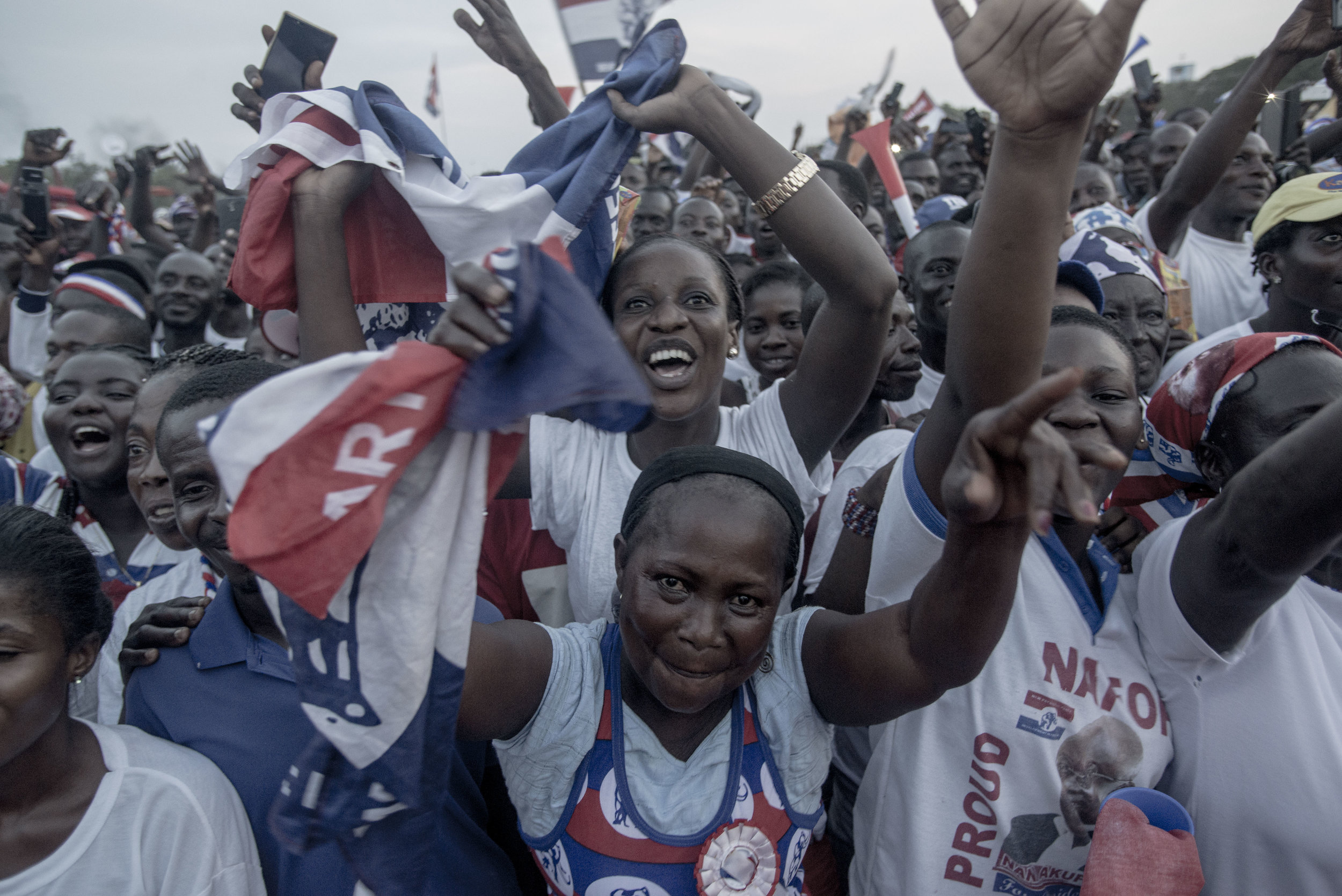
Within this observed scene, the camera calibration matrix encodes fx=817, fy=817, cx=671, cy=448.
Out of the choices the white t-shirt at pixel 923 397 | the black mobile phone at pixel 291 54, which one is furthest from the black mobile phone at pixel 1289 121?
the black mobile phone at pixel 291 54

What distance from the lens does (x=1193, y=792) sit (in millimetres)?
1566

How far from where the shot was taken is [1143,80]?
7.75m

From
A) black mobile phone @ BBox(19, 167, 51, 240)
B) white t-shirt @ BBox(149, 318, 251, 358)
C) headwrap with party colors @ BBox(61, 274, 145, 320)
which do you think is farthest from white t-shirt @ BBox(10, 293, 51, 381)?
headwrap with party colors @ BBox(61, 274, 145, 320)

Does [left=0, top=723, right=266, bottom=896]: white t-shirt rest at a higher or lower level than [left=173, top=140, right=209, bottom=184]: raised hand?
lower

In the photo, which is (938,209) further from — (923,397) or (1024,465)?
(1024,465)

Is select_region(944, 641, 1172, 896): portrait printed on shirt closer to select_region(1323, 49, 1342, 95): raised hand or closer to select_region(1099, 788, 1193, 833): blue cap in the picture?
select_region(1099, 788, 1193, 833): blue cap

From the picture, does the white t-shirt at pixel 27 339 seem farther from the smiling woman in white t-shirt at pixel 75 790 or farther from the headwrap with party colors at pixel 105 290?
the smiling woman in white t-shirt at pixel 75 790

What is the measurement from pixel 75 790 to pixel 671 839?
40.7 inches

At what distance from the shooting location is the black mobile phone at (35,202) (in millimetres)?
5180

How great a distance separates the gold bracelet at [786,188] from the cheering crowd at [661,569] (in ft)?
0.04

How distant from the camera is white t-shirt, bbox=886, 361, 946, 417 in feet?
10.6

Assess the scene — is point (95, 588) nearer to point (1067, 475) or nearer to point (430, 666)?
point (430, 666)

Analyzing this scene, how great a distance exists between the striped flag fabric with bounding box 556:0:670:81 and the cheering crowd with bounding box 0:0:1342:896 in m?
0.50

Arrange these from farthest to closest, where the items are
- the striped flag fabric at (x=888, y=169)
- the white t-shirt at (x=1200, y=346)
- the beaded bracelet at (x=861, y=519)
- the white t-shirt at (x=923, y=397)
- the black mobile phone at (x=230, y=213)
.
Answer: the black mobile phone at (x=230, y=213) → the striped flag fabric at (x=888, y=169) → the white t-shirt at (x=923, y=397) → the white t-shirt at (x=1200, y=346) → the beaded bracelet at (x=861, y=519)
